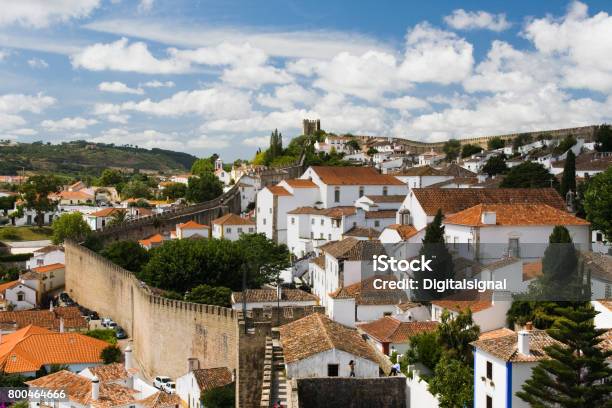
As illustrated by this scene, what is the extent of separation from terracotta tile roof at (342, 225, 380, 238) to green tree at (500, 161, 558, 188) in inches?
512

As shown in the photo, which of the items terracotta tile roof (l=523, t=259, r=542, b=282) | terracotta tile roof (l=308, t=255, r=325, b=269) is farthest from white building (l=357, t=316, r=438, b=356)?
terracotta tile roof (l=308, t=255, r=325, b=269)

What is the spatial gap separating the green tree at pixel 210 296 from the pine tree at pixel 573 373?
59.6 ft

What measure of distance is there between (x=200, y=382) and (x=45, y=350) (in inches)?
402

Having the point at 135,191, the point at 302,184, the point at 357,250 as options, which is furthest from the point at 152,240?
the point at 135,191

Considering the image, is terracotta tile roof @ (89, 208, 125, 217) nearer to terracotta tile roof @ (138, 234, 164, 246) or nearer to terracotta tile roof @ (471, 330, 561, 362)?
terracotta tile roof @ (138, 234, 164, 246)

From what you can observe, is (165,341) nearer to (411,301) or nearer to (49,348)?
(49,348)

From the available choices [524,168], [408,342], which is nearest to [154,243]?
[524,168]

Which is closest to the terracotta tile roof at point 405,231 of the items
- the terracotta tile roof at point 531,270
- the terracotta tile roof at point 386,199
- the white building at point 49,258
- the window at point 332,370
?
the terracotta tile roof at point 531,270

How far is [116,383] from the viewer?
81.1 ft

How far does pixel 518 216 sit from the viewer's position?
26.9m

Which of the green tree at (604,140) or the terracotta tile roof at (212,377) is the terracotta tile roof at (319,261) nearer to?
the terracotta tile roof at (212,377)

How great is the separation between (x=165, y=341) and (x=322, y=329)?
10.4 metres

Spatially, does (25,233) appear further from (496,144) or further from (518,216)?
(518,216)

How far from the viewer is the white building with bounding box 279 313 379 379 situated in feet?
58.9
